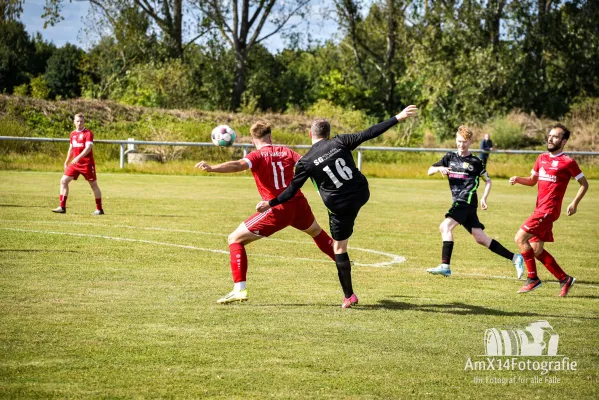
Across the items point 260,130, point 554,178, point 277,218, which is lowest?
point 277,218

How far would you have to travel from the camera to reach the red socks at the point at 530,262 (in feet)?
31.6

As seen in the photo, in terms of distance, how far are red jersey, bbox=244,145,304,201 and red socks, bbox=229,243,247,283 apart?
625 millimetres

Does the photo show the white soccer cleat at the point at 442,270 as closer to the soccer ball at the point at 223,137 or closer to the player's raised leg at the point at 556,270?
the player's raised leg at the point at 556,270

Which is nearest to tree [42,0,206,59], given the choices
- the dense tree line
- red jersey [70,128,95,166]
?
the dense tree line

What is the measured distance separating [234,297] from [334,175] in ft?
5.30

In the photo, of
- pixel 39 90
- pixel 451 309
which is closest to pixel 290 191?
pixel 451 309

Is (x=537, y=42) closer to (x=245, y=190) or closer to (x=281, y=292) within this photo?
(x=245, y=190)

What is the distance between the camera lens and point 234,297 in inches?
319

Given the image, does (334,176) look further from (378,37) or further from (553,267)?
(378,37)

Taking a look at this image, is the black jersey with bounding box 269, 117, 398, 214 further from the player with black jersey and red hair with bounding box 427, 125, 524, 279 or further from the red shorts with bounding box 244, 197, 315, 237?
the player with black jersey and red hair with bounding box 427, 125, 524, 279

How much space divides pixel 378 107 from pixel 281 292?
52.8m
